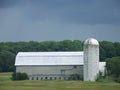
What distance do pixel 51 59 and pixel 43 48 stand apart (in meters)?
49.5

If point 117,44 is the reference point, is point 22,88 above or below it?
below

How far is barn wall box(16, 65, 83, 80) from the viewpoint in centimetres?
10969

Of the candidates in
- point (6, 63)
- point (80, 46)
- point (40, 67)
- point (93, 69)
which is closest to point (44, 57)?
point (40, 67)

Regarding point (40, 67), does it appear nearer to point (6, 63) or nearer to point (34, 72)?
point (34, 72)

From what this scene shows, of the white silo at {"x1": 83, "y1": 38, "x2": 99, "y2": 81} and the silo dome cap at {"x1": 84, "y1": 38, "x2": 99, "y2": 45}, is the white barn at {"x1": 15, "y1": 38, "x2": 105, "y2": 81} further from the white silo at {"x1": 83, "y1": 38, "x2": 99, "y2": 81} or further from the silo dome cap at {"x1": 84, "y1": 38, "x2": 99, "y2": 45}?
the white silo at {"x1": 83, "y1": 38, "x2": 99, "y2": 81}

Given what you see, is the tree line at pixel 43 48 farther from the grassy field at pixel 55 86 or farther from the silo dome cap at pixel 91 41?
the grassy field at pixel 55 86

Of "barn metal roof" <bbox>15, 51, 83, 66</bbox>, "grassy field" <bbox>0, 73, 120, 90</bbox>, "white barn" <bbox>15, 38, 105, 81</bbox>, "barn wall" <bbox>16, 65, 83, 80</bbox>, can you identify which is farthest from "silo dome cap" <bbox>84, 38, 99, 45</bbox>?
"grassy field" <bbox>0, 73, 120, 90</bbox>

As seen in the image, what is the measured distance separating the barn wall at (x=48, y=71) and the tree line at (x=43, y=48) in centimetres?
2657

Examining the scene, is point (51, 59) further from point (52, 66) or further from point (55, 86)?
point (55, 86)

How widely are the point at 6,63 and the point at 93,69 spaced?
39.9 m

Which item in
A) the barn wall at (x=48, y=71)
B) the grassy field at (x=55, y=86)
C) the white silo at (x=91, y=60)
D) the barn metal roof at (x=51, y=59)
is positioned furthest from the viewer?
the barn metal roof at (x=51, y=59)

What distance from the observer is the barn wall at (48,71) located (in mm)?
109688

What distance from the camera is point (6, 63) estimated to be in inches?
5418

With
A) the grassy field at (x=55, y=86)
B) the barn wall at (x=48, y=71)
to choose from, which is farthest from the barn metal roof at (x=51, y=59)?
the grassy field at (x=55, y=86)
